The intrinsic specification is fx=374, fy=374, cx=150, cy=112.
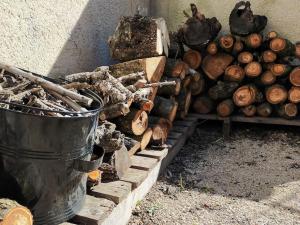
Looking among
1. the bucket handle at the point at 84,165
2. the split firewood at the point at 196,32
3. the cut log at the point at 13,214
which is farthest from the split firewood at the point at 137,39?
the cut log at the point at 13,214

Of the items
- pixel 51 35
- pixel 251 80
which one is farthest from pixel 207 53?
pixel 51 35

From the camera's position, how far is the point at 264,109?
4254 millimetres

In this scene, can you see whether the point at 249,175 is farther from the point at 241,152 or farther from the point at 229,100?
the point at 229,100

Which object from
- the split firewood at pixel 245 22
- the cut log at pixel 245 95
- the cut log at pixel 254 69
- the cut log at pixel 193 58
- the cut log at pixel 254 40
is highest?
the split firewood at pixel 245 22

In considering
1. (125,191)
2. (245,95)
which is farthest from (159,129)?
(245,95)

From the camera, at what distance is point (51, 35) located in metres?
3.28

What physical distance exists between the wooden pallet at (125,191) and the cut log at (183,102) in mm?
548

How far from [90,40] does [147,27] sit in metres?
0.70

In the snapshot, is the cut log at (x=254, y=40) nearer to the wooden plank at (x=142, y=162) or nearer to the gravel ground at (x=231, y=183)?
the gravel ground at (x=231, y=183)

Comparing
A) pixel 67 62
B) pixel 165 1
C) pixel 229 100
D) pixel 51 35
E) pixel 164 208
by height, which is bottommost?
pixel 164 208

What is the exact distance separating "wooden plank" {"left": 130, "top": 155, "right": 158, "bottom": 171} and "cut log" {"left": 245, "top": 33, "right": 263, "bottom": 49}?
→ 77.3 inches

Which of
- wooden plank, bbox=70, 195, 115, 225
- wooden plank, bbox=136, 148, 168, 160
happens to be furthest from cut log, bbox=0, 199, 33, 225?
wooden plank, bbox=136, 148, 168, 160

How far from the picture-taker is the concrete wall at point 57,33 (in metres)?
2.81

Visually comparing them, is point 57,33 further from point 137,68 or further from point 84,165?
point 84,165
